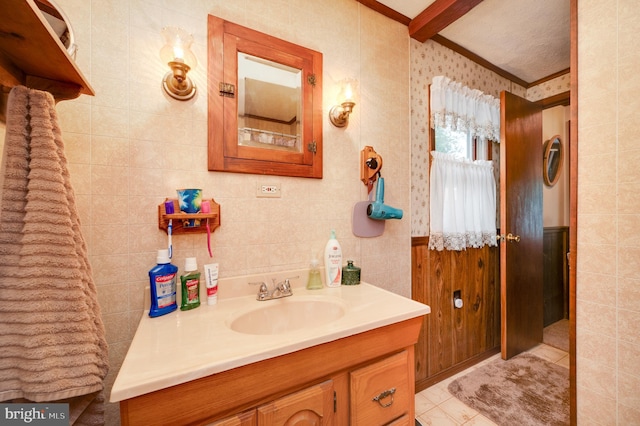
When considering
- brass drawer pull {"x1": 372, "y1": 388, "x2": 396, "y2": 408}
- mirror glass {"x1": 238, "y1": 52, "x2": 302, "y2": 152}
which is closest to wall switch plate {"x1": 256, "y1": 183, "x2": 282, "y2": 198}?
mirror glass {"x1": 238, "y1": 52, "x2": 302, "y2": 152}

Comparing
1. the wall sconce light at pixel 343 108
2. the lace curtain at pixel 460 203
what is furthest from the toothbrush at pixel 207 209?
the lace curtain at pixel 460 203

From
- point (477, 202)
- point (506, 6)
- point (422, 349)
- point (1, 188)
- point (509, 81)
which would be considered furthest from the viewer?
point (509, 81)

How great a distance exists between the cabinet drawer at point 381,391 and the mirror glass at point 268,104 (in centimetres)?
99

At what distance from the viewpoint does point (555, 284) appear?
8.82ft

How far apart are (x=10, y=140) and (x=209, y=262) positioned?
66 cm

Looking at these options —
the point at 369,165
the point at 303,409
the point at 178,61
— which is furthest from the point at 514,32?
the point at 303,409

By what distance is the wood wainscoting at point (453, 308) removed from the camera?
1.63 m

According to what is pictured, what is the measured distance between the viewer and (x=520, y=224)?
1.92 m

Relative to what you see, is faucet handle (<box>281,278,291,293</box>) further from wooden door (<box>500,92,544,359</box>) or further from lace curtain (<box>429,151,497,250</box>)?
wooden door (<box>500,92,544,359</box>)

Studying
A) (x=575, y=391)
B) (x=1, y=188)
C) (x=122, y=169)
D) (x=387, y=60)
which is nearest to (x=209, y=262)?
(x=122, y=169)

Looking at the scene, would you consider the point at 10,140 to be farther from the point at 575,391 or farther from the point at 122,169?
the point at 575,391

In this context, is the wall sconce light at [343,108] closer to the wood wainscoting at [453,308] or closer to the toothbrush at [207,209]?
the toothbrush at [207,209]

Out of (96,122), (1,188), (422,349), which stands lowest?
(422,349)

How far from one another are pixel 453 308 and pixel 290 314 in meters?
1.36
